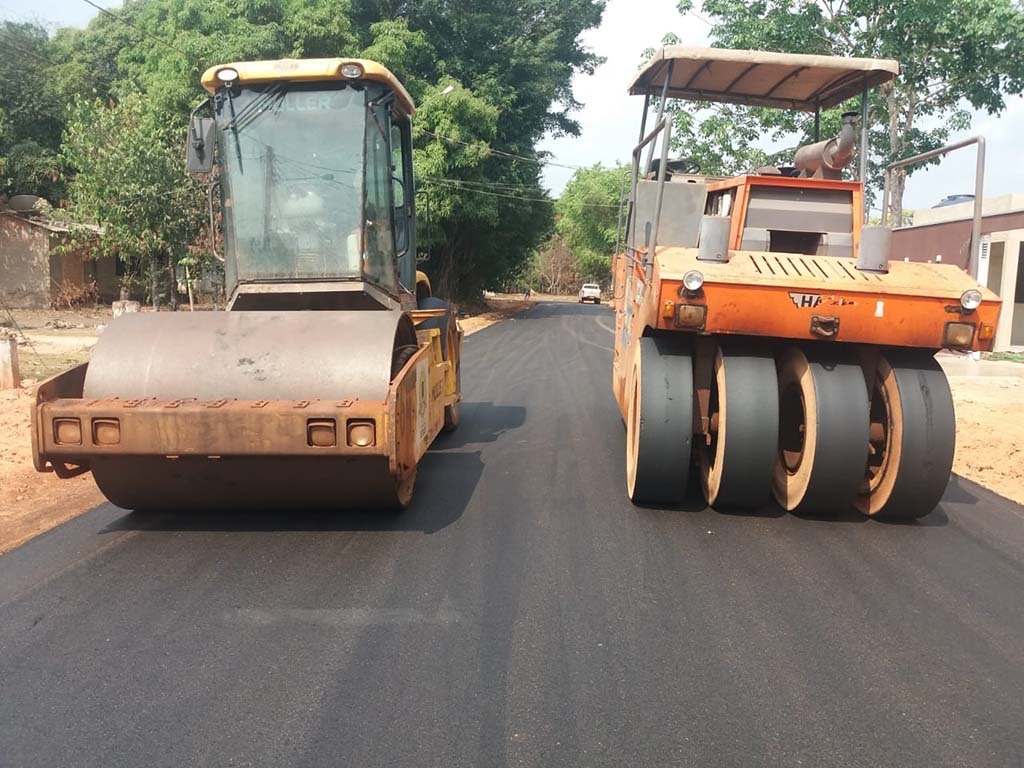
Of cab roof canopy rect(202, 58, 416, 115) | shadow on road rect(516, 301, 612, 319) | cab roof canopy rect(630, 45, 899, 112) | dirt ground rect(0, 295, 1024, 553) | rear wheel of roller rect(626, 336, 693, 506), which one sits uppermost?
cab roof canopy rect(630, 45, 899, 112)

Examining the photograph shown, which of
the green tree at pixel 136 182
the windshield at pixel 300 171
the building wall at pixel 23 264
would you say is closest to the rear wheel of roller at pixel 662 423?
the windshield at pixel 300 171

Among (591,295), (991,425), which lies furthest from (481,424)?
(591,295)

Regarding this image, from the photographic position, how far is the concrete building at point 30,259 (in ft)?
82.5

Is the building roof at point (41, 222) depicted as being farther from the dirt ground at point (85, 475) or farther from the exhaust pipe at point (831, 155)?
the exhaust pipe at point (831, 155)

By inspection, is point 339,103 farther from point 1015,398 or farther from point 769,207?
point 1015,398

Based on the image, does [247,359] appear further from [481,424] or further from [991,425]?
[991,425]

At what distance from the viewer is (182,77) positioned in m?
25.1

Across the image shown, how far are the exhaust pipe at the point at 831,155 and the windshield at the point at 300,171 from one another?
3.81m

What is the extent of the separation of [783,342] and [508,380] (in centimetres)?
796

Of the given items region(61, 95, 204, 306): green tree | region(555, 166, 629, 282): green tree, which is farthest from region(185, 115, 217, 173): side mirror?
region(555, 166, 629, 282): green tree

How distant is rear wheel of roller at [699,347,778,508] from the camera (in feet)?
18.6

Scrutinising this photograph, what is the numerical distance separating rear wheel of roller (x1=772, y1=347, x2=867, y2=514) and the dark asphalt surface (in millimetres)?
245

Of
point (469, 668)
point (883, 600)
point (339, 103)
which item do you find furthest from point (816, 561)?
point (339, 103)

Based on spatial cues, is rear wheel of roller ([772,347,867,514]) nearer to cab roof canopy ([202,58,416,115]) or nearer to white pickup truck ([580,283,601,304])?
cab roof canopy ([202,58,416,115])
